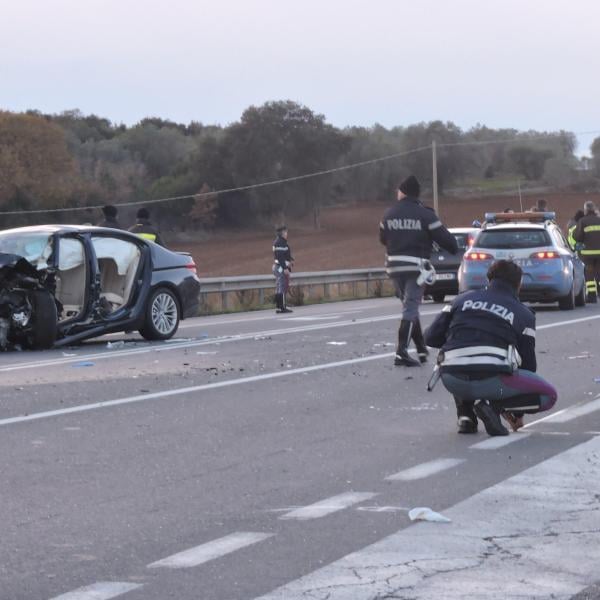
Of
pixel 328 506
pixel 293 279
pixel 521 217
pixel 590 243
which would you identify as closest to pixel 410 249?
pixel 328 506

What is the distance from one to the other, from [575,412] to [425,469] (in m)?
2.94

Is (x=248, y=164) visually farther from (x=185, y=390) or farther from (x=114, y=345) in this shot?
(x=185, y=390)

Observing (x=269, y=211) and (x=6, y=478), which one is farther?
(x=269, y=211)

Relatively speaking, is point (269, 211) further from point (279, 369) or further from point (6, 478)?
point (6, 478)

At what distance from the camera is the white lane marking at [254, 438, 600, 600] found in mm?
6012

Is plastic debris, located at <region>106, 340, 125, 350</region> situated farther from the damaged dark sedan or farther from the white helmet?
the white helmet

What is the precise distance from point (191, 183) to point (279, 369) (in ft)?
241

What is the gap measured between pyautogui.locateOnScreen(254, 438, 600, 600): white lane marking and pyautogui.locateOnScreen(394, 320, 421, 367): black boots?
22.7 feet

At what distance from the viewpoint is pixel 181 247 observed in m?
79.2

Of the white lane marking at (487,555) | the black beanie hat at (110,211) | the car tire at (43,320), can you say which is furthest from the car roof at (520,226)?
the white lane marking at (487,555)

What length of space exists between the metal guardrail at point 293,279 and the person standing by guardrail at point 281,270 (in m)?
1.55

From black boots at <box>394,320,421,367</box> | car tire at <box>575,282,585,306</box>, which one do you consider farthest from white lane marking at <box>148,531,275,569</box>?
car tire at <box>575,282,585,306</box>

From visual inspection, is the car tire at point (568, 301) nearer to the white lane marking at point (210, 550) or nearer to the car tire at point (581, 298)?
the car tire at point (581, 298)

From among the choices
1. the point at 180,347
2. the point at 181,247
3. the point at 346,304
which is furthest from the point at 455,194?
the point at 180,347
